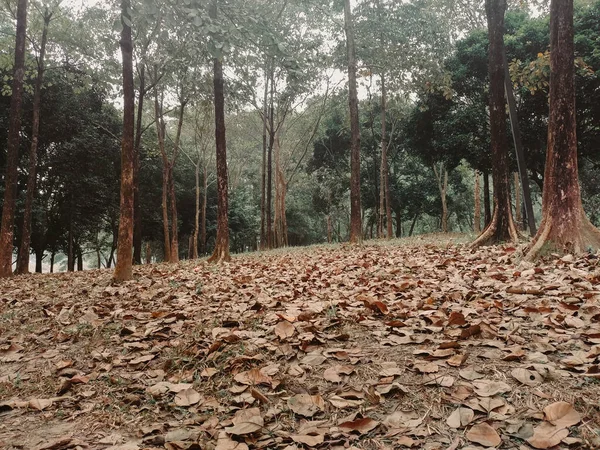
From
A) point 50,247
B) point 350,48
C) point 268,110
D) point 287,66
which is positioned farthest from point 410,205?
point 287,66

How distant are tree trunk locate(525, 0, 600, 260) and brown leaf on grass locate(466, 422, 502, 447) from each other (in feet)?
12.7

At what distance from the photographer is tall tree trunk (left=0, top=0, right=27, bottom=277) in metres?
9.46

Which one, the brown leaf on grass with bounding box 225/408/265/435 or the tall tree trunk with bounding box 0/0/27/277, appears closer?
the brown leaf on grass with bounding box 225/408/265/435

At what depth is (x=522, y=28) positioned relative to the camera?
16.4 m

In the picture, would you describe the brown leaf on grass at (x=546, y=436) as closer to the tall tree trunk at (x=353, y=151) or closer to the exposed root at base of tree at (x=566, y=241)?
the exposed root at base of tree at (x=566, y=241)

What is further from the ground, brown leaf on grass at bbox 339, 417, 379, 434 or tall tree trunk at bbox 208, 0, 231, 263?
tall tree trunk at bbox 208, 0, 231, 263

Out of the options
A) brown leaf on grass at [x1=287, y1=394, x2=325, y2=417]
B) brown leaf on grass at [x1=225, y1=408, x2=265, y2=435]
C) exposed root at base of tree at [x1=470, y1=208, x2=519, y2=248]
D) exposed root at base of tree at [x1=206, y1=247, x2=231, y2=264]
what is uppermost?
exposed root at base of tree at [x1=470, y1=208, x2=519, y2=248]

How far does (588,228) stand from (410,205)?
981 inches

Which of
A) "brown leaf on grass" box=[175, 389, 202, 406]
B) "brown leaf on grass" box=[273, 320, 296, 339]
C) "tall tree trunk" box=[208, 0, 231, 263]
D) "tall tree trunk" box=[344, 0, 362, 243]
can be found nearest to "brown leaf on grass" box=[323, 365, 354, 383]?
"brown leaf on grass" box=[273, 320, 296, 339]

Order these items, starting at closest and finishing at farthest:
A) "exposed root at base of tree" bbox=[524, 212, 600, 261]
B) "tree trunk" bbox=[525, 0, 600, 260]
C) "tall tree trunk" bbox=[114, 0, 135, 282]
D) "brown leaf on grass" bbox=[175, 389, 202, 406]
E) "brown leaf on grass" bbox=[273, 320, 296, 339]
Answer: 1. "brown leaf on grass" bbox=[175, 389, 202, 406]
2. "brown leaf on grass" bbox=[273, 320, 296, 339]
3. "exposed root at base of tree" bbox=[524, 212, 600, 261]
4. "tree trunk" bbox=[525, 0, 600, 260]
5. "tall tree trunk" bbox=[114, 0, 135, 282]

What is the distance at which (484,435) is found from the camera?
156cm

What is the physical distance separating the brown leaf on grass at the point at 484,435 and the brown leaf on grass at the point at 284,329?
1.37 m

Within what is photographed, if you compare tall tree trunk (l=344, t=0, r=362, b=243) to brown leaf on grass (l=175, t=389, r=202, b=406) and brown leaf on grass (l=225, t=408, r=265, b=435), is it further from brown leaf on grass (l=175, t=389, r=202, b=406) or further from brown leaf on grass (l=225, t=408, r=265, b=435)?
brown leaf on grass (l=225, t=408, r=265, b=435)

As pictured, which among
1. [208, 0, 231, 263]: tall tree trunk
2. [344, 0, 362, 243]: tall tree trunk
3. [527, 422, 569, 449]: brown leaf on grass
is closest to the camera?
[527, 422, 569, 449]: brown leaf on grass
